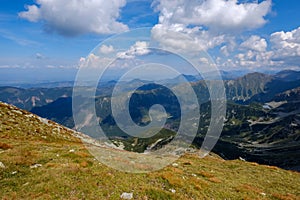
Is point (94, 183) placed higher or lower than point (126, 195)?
higher

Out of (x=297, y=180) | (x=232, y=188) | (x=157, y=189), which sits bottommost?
(x=297, y=180)

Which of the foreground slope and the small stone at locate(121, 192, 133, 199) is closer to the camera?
the small stone at locate(121, 192, 133, 199)

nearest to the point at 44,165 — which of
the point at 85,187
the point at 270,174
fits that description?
the point at 85,187

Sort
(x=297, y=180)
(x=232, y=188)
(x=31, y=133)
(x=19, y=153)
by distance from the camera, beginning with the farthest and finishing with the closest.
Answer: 1. (x=31, y=133)
2. (x=297, y=180)
3. (x=19, y=153)
4. (x=232, y=188)

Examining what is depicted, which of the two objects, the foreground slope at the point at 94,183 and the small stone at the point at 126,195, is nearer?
the small stone at the point at 126,195

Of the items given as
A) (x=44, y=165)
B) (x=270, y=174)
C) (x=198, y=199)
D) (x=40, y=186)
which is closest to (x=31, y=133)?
(x=44, y=165)

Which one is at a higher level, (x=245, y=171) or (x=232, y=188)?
(x=232, y=188)

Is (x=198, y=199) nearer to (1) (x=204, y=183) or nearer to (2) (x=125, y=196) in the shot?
(1) (x=204, y=183)

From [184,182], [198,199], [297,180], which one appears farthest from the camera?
[297,180]

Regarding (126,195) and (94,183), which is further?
(94,183)

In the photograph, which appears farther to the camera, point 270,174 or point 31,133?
point 31,133

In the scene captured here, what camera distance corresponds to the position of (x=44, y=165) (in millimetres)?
21375

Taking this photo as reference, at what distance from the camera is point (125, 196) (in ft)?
54.1

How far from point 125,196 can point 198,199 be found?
5859mm
